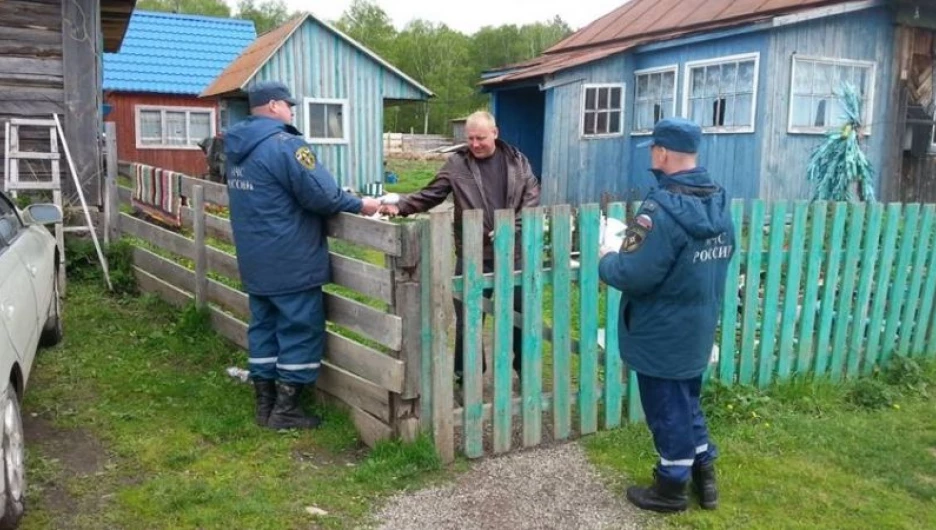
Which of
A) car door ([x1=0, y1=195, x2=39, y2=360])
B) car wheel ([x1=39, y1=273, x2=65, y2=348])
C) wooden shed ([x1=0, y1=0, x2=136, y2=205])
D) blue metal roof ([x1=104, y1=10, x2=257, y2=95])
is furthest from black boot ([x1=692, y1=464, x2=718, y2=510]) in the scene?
blue metal roof ([x1=104, y1=10, x2=257, y2=95])

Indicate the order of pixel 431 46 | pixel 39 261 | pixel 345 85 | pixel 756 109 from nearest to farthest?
pixel 39 261 → pixel 756 109 → pixel 345 85 → pixel 431 46

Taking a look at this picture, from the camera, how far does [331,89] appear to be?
1872 cm

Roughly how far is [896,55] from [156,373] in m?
13.2

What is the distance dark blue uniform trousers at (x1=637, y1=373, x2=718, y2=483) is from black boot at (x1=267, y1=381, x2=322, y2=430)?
2.01m

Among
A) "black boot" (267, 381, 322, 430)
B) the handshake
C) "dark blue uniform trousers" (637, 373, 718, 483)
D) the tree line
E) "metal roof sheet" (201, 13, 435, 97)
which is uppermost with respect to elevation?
the tree line

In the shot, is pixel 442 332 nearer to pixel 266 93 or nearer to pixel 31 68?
pixel 266 93

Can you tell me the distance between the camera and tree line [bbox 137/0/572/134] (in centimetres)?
6469

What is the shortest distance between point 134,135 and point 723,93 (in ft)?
53.0

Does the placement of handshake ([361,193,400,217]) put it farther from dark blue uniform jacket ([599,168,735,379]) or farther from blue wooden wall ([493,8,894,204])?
blue wooden wall ([493,8,894,204])

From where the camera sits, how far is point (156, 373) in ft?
18.5

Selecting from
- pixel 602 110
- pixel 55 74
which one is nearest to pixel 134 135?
pixel 602 110

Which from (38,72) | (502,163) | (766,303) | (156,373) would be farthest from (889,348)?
(38,72)

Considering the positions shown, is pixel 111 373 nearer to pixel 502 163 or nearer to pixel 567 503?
pixel 502 163

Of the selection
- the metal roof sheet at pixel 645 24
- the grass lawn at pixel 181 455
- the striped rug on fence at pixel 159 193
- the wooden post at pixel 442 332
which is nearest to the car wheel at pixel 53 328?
the grass lawn at pixel 181 455
